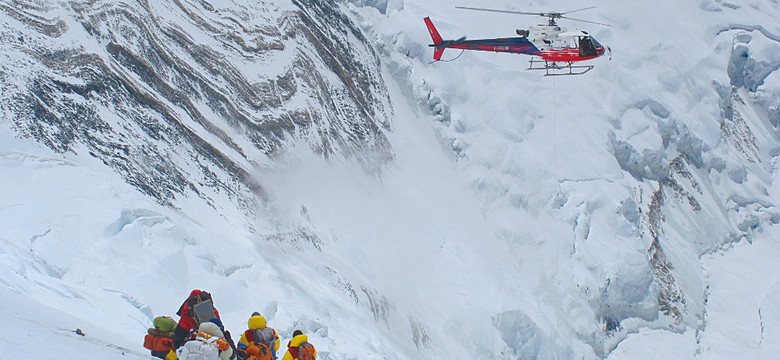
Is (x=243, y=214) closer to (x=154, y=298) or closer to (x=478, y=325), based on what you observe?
(x=154, y=298)

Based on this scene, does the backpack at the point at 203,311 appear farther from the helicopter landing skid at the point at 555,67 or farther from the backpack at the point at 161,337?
the helicopter landing skid at the point at 555,67

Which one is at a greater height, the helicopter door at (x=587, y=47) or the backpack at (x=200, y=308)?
the backpack at (x=200, y=308)

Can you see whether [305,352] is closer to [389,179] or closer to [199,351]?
[199,351]

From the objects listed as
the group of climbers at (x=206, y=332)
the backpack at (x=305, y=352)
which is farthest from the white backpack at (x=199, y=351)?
the backpack at (x=305, y=352)

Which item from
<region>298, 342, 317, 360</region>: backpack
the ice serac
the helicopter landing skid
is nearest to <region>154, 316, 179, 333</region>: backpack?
<region>298, 342, 317, 360</region>: backpack

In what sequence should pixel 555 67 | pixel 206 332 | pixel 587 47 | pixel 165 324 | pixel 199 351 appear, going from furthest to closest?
pixel 555 67 → pixel 587 47 → pixel 165 324 → pixel 206 332 → pixel 199 351

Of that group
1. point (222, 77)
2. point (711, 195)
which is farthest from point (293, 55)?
point (711, 195)

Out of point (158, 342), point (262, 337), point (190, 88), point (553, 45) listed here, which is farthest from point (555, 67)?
point (158, 342)
